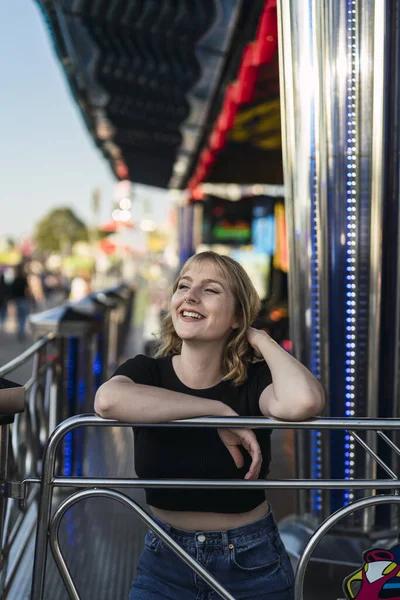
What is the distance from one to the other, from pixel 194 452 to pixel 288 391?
0.33m

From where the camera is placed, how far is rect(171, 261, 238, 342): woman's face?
2.49 metres

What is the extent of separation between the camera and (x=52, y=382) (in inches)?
219

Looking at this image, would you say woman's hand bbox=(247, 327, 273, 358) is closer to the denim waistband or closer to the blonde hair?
the blonde hair

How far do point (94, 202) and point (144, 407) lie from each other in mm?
31155

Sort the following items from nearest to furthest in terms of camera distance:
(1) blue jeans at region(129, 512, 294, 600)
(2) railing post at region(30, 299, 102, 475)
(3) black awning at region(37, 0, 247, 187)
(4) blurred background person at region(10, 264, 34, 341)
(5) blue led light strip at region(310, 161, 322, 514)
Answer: (1) blue jeans at region(129, 512, 294, 600) → (5) blue led light strip at region(310, 161, 322, 514) → (2) railing post at region(30, 299, 102, 475) → (3) black awning at region(37, 0, 247, 187) → (4) blurred background person at region(10, 264, 34, 341)

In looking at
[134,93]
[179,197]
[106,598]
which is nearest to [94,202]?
[179,197]

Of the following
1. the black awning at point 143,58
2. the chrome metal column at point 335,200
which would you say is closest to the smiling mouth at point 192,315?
the chrome metal column at point 335,200

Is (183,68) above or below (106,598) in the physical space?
above

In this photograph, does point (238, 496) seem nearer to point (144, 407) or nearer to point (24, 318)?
point (144, 407)

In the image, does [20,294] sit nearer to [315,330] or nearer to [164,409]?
[315,330]

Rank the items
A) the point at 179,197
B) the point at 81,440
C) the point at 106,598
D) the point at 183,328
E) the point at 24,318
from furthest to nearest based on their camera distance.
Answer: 1. the point at 179,197
2. the point at 24,318
3. the point at 81,440
4. the point at 106,598
5. the point at 183,328

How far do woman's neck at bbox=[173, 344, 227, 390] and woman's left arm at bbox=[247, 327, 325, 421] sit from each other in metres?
0.15

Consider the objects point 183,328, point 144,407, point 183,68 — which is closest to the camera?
point 144,407

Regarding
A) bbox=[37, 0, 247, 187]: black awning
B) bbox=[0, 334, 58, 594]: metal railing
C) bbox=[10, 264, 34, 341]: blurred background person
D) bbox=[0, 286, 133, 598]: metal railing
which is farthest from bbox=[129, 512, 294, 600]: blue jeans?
bbox=[10, 264, 34, 341]: blurred background person
